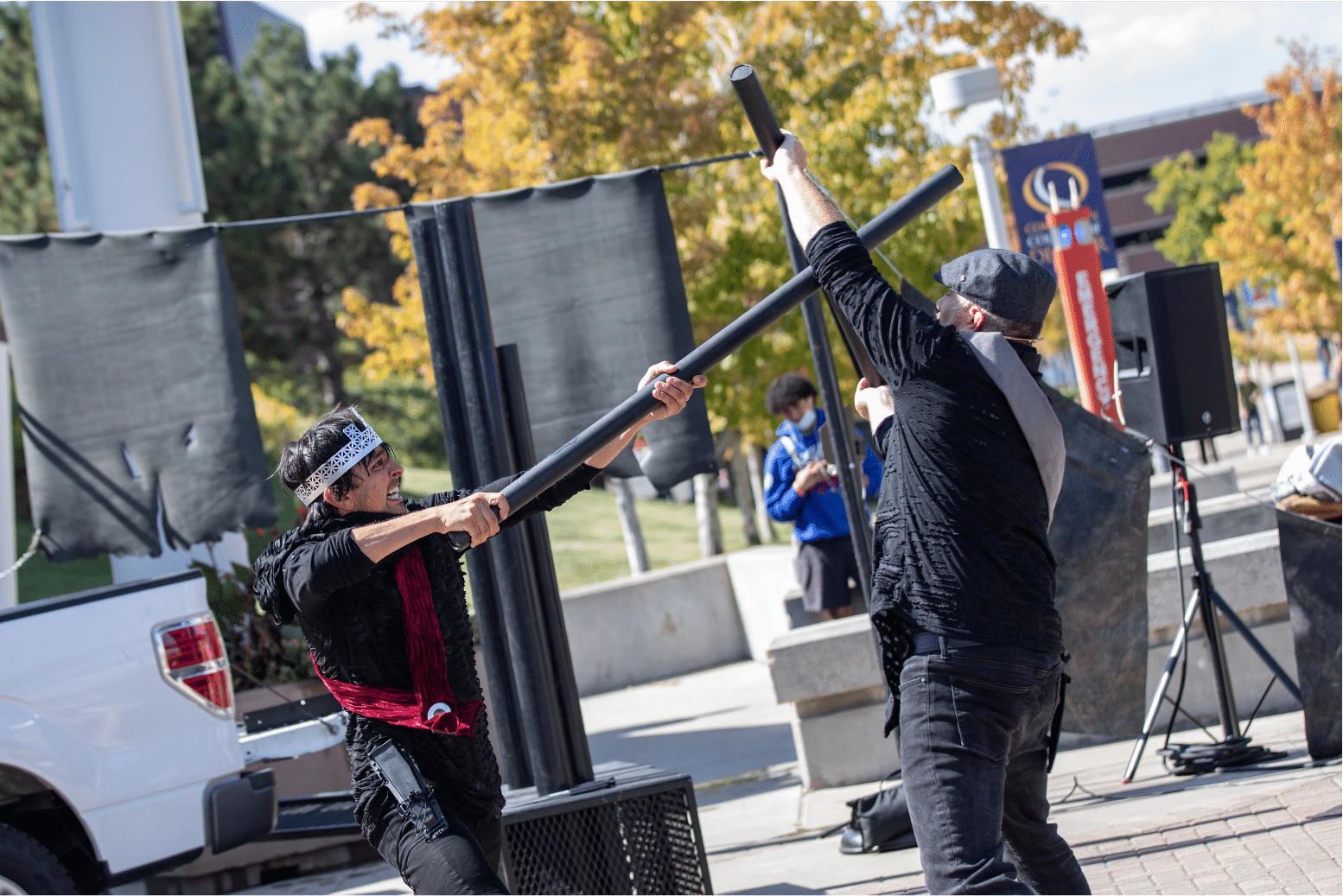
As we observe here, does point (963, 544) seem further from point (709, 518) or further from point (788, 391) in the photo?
point (709, 518)

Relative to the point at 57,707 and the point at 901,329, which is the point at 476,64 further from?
the point at 901,329

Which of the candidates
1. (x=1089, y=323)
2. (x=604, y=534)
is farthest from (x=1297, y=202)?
(x=1089, y=323)

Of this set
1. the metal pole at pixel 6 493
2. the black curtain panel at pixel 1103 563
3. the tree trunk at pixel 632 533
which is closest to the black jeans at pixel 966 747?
the black curtain panel at pixel 1103 563

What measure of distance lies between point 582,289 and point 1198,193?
47417 mm

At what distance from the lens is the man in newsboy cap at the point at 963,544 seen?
2.74 m

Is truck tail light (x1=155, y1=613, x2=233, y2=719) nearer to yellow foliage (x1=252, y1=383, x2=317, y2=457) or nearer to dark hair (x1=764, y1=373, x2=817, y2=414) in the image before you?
dark hair (x1=764, y1=373, x2=817, y2=414)

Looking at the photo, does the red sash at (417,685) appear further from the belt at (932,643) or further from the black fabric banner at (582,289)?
the black fabric banner at (582,289)

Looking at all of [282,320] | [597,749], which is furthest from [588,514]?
[597,749]

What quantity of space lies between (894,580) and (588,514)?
24.7m

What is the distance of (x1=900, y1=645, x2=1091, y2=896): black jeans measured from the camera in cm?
269

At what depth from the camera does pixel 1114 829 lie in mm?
5191

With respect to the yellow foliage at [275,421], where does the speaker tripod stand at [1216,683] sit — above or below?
below

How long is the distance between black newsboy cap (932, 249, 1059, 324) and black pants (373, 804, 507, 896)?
1.72m

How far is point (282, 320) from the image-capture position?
2597 centimetres
